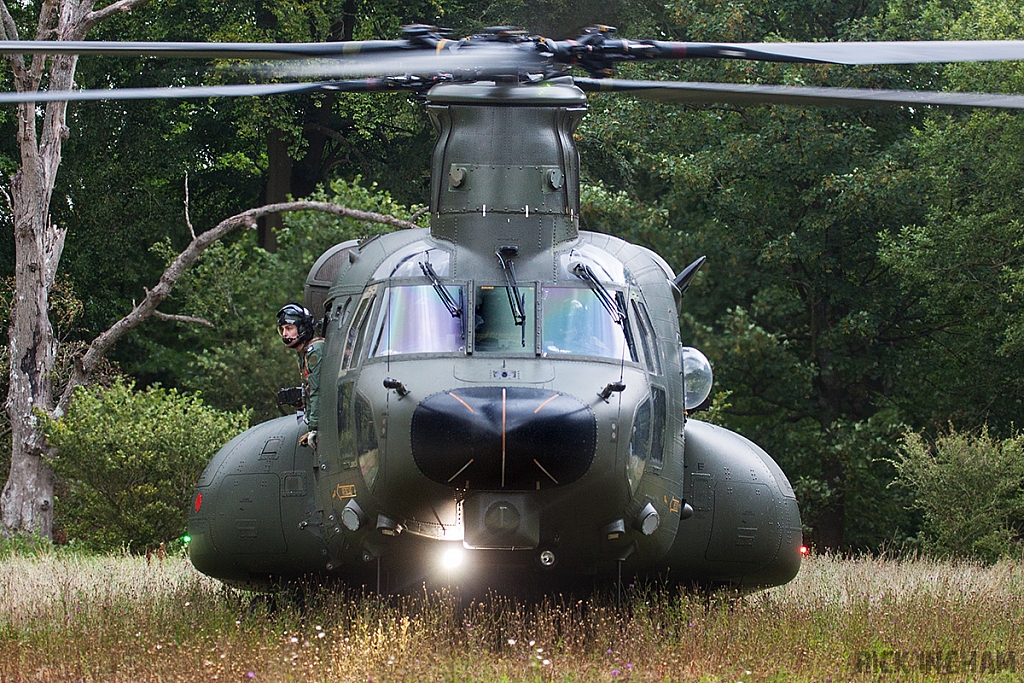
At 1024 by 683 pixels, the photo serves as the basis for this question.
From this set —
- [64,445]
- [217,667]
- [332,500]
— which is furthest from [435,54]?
[64,445]

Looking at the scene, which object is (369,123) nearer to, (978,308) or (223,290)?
(223,290)

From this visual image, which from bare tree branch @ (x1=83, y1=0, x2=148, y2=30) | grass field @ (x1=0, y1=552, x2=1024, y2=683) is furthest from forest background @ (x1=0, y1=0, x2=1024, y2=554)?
grass field @ (x1=0, y1=552, x2=1024, y2=683)

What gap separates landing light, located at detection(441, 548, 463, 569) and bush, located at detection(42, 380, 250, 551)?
9729 mm

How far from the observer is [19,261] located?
20.8 m

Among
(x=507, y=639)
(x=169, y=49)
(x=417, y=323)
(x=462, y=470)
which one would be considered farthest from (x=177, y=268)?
(x=169, y=49)

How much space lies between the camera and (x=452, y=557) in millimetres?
8445

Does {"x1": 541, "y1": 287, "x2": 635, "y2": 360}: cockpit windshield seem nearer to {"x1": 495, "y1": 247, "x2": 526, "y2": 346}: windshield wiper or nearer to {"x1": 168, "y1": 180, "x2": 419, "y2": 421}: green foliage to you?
{"x1": 495, "y1": 247, "x2": 526, "y2": 346}: windshield wiper

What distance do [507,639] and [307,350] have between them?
264cm

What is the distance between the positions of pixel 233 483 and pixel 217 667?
2.56 m

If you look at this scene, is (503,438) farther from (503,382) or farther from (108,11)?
(108,11)

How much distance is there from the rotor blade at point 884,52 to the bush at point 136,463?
11713 millimetres

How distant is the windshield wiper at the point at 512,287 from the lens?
8633 millimetres

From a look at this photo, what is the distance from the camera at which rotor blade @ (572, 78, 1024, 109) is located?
658cm

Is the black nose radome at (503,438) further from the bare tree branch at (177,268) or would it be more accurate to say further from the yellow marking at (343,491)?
the bare tree branch at (177,268)
